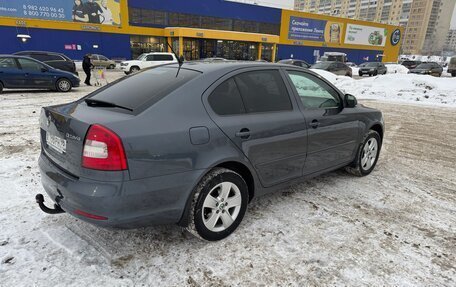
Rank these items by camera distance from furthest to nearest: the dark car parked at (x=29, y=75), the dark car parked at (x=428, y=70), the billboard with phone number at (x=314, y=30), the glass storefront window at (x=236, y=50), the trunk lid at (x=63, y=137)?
the billboard with phone number at (x=314, y=30) → the glass storefront window at (x=236, y=50) → the dark car parked at (x=428, y=70) → the dark car parked at (x=29, y=75) → the trunk lid at (x=63, y=137)

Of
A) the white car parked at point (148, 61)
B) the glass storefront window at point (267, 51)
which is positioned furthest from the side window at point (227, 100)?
the glass storefront window at point (267, 51)

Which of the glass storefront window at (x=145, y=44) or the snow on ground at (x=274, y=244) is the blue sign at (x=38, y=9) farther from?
the snow on ground at (x=274, y=244)

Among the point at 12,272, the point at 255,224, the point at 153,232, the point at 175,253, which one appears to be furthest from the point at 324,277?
the point at 12,272

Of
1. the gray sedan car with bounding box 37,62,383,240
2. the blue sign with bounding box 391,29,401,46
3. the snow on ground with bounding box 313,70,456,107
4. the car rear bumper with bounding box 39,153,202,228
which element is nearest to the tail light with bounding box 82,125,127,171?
the gray sedan car with bounding box 37,62,383,240

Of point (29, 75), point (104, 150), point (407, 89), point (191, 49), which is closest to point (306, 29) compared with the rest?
point (191, 49)

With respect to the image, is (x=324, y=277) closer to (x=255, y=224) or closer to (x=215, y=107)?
(x=255, y=224)

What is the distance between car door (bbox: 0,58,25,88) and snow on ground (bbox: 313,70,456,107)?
14304mm

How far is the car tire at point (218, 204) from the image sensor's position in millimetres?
2662

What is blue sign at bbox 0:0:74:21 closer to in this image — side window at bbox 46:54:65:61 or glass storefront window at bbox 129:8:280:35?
glass storefront window at bbox 129:8:280:35

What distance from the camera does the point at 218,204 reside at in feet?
9.29

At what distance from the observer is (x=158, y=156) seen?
2357 millimetres

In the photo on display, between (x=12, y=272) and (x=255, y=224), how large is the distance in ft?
7.01

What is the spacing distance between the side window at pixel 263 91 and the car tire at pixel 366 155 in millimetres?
1685

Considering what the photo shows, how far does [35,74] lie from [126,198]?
11.9 m
